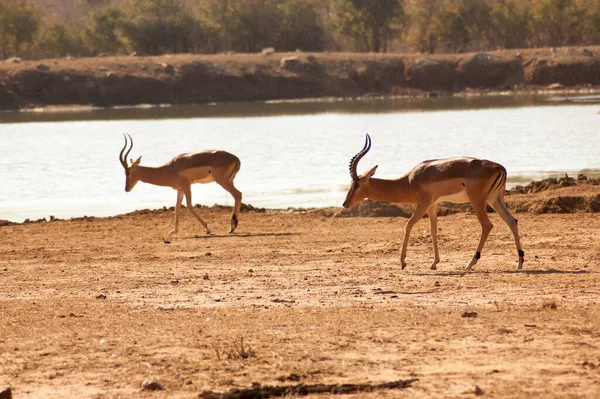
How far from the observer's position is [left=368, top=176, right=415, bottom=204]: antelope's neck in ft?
45.6

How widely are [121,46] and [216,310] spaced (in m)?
92.4

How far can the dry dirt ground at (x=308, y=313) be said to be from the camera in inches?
317

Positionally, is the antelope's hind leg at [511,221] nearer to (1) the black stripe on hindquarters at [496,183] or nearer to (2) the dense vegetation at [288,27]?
(1) the black stripe on hindquarters at [496,183]

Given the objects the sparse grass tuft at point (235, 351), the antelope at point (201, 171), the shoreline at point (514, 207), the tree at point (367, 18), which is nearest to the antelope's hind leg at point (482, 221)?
the sparse grass tuft at point (235, 351)

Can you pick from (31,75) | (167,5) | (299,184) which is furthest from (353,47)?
(299,184)

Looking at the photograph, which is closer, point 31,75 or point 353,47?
point 31,75

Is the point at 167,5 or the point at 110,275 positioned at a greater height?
the point at 167,5

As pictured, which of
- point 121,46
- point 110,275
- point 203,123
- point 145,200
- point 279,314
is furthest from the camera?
point 121,46

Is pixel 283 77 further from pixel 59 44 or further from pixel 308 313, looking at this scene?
pixel 308 313

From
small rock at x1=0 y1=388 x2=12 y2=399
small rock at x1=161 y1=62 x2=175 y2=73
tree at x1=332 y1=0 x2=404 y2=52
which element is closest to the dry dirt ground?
small rock at x1=0 y1=388 x2=12 y2=399

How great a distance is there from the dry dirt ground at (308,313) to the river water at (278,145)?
6787 millimetres

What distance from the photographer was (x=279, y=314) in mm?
10508

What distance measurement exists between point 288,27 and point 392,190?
92.9 meters

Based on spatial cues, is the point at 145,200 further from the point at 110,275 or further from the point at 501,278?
the point at 501,278
